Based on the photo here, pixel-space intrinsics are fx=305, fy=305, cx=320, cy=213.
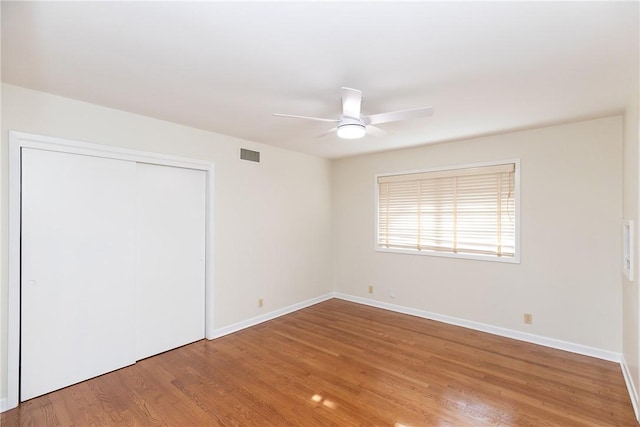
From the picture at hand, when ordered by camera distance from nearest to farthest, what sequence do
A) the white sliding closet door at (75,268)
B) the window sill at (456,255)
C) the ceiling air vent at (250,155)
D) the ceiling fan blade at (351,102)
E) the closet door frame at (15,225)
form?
1. the ceiling fan blade at (351,102)
2. the closet door frame at (15,225)
3. the white sliding closet door at (75,268)
4. the window sill at (456,255)
5. the ceiling air vent at (250,155)

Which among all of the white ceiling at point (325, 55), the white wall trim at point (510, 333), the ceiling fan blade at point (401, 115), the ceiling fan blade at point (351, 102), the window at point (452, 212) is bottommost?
the white wall trim at point (510, 333)

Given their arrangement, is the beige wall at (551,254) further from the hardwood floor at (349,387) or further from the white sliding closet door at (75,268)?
the white sliding closet door at (75,268)

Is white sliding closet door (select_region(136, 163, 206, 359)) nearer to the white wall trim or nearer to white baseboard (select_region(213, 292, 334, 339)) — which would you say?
white baseboard (select_region(213, 292, 334, 339))

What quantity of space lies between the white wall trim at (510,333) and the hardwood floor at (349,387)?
112mm

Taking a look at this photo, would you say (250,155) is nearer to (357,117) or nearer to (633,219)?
(357,117)

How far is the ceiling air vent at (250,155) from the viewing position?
3.99 metres

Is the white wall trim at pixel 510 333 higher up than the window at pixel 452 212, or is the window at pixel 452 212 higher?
the window at pixel 452 212

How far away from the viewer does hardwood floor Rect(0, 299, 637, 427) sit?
7.32 ft

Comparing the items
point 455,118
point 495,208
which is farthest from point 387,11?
point 495,208

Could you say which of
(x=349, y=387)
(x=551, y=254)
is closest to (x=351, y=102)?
(x=349, y=387)

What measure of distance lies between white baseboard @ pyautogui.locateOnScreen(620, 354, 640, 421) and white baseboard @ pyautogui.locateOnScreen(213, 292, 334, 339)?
3.66 m

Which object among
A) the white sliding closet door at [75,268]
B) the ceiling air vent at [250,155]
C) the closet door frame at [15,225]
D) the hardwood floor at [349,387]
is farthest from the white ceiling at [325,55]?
the hardwood floor at [349,387]

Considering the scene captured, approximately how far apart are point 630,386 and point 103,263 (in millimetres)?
4676

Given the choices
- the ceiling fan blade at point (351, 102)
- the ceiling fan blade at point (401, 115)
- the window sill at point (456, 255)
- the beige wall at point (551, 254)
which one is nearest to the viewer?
the ceiling fan blade at point (351, 102)
